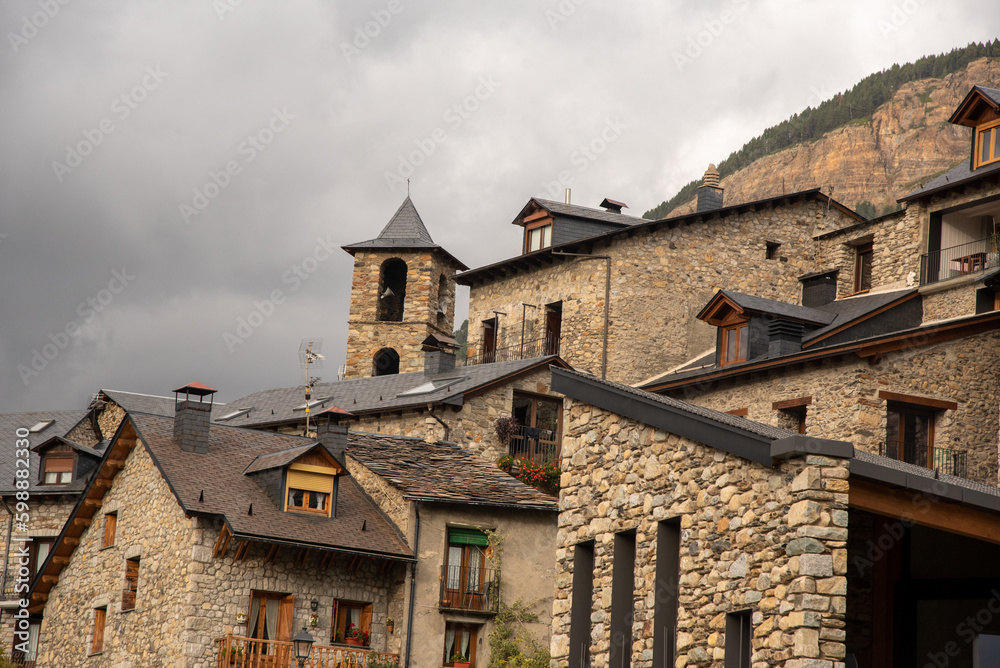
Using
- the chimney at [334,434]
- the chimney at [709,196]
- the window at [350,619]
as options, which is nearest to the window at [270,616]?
the window at [350,619]

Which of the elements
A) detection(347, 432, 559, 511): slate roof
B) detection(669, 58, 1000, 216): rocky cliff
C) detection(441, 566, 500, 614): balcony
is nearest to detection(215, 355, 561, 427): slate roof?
detection(347, 432, 559, 511): slate roof

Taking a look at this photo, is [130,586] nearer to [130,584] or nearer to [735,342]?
[130,584]

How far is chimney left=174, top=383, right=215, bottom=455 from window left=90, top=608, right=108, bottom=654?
399 cm

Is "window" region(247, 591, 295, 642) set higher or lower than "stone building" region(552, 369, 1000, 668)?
lower

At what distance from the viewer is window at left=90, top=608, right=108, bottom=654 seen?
26172 millimetres

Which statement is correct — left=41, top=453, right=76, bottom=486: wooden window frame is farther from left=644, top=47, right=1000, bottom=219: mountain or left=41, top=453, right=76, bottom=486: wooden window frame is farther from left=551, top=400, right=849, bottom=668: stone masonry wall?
left=644, top=47, right=1000, bottom=219: mountain

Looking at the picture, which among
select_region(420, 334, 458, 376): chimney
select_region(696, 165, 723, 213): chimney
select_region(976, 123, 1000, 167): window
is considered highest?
select_region(696, 165, 723, 213): chimney

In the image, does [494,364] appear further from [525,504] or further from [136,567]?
[136,567]

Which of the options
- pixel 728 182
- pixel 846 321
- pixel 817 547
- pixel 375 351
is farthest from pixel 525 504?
pixel 728 182

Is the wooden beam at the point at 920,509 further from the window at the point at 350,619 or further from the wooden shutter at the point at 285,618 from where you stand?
the window at the point at 350,619

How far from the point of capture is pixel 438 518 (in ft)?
84.4

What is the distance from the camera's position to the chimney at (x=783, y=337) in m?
24.9

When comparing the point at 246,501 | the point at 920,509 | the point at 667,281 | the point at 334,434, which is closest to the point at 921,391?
the point at 334,434

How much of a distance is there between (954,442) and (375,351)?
91.5ft
